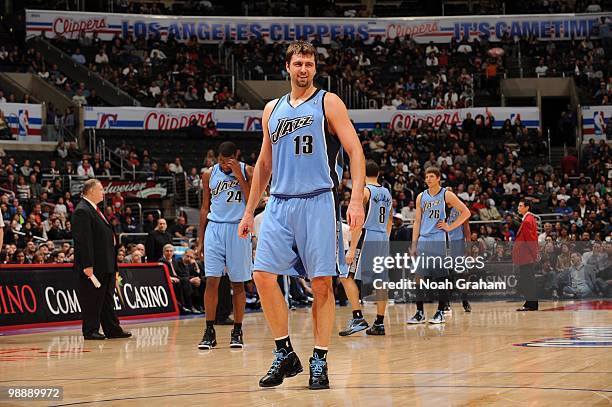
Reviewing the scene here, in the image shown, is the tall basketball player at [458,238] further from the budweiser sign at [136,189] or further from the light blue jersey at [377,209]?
the budweiser sign at [136,189]

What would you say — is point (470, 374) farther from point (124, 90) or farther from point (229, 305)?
point (124, 90)

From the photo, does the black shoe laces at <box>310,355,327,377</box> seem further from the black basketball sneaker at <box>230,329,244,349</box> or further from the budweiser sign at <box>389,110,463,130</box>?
the budweiser sign at <box>389,110,463,130</box>

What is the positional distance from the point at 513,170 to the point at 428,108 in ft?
18.2

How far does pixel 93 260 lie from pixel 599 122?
25590mm

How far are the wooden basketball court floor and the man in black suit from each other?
1.17 ft

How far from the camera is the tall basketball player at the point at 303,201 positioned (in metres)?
6.57

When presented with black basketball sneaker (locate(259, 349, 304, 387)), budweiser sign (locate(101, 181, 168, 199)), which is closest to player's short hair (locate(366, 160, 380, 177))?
black basketball sneaker (locate(259, 349, 304, 387))

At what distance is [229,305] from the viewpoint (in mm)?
14719

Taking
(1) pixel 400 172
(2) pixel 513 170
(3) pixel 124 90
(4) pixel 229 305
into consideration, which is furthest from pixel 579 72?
(4) pixel 229 305

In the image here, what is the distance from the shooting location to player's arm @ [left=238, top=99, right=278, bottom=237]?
683 centimetres

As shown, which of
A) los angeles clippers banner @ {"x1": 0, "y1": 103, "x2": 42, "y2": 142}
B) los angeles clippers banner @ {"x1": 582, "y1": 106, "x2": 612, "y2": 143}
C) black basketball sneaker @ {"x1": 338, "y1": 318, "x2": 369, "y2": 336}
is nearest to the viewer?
black basketball sneaker @ {"x1": 338, "y1": 318, "x2": 369, "y2": 336}

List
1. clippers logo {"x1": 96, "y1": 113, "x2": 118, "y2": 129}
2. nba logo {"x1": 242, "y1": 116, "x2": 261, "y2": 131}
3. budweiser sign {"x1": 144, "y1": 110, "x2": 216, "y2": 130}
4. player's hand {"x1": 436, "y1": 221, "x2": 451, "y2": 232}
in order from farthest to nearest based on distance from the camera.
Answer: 1. nba logo {"x1": 242, "y1": 116, "x2": 261, "y2": 131}
2. budweiser sign {"x1": 144, "y1": 110, "x2": 216, "y2": 130}
3. clippers logo {"x1": 96, "y1": 113, "x2": 118, "y2": 129}
4. player's hand {"x1": 436, "y1": 221, "x2": 451, "y2": 232}

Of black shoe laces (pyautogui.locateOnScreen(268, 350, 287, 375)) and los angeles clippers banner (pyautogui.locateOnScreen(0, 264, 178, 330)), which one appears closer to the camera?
black shoe laces (pyautogui.locateOnScreen(268, 350, 287, 375))

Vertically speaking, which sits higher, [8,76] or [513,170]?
[8,76]
